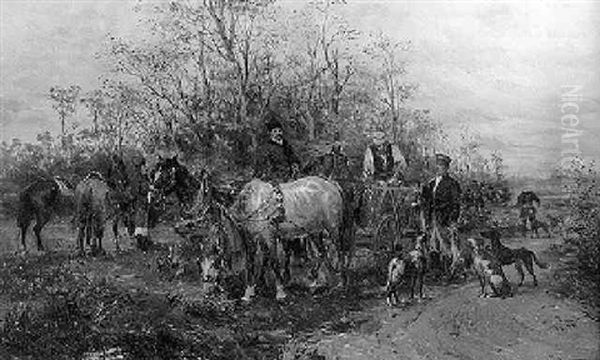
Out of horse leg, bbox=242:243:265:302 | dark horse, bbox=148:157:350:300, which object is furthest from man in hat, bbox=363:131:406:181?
horse leg, bbox=242:243:265:302

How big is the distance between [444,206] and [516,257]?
0.52 meters

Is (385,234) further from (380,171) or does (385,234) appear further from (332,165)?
(332,165)

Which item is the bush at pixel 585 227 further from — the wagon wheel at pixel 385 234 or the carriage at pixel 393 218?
the wagon wheel at pixel 385 234

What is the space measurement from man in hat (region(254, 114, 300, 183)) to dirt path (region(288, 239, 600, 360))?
38.2 inches

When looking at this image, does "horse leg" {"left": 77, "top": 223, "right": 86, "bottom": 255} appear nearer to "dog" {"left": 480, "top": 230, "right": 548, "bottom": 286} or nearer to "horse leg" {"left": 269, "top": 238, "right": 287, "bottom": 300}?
"horse leg" {"left": 269, "top": 238, "right": 287, "bottom": 300}

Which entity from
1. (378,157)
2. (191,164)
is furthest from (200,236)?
(378,157)

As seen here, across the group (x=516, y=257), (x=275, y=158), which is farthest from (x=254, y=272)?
(x=516, y=257)

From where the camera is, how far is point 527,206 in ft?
14.4

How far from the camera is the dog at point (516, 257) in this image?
432 cm

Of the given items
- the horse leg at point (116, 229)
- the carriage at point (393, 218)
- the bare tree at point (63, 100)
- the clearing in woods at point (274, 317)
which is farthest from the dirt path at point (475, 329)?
the bare tree at point (63, 100)

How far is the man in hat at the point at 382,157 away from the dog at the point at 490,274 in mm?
700

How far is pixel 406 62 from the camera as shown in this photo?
4.49 metres

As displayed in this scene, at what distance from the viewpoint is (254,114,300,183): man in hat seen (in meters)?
4.14

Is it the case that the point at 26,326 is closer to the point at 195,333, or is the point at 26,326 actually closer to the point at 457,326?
the point at 195,333
